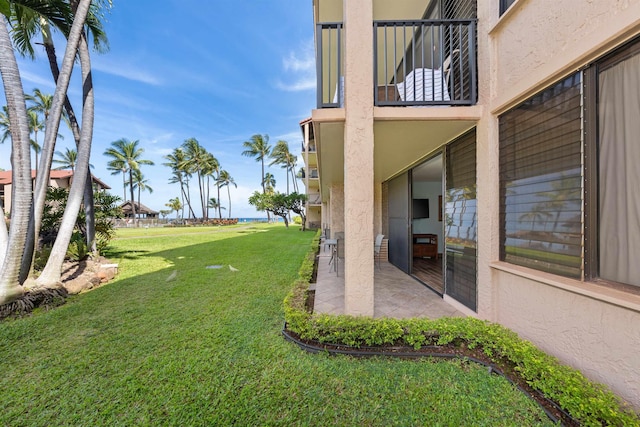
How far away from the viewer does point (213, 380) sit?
2.45 meters

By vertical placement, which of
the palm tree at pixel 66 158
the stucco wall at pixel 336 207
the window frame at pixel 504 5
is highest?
the palm tree at pixel 66 158

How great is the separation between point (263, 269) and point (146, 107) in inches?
1157

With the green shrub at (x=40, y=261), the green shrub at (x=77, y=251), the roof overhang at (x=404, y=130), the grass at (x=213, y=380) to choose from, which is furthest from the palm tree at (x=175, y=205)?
the roof overhang at (x=404, y=130)

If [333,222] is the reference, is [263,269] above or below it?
below

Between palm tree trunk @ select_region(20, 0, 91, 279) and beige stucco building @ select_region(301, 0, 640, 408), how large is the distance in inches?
205

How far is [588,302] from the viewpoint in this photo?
7.02 feet

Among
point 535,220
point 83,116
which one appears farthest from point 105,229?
point 535,220

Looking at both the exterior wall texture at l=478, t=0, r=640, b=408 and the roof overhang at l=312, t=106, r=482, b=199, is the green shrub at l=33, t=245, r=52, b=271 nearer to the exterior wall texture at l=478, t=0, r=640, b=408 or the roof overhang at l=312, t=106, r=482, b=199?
the roof overhang at l=312, t=106, r=482, b=199

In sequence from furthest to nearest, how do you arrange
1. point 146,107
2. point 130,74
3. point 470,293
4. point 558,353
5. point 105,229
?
point 146,107 → point 130,74 → point 105,229 → point 470,293 → point 558,353

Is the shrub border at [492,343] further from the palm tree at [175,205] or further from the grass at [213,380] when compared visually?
the palm tree at [175,205]

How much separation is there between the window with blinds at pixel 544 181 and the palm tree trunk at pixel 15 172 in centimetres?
795

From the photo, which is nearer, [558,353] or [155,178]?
[558,353]

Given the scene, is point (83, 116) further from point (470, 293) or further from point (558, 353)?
point (558, 353)

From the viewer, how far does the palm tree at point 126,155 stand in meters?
39.5
